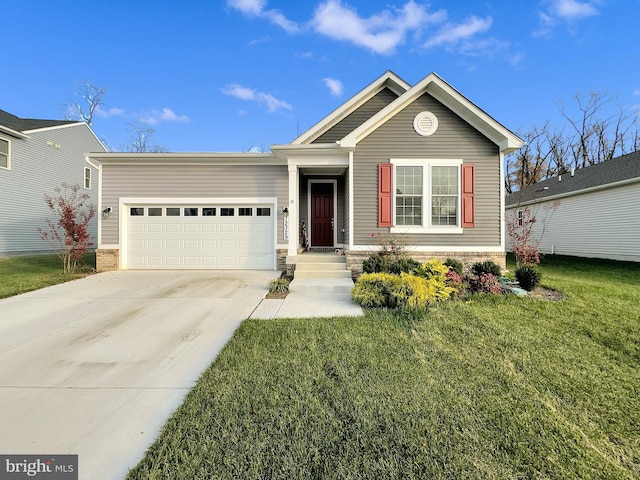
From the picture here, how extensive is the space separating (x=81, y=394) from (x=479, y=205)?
28.6ft

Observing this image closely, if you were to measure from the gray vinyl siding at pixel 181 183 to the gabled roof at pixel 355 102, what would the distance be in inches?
70.1

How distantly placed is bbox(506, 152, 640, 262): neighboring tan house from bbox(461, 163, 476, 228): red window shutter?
23.0 feet

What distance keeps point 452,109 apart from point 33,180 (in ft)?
59.3

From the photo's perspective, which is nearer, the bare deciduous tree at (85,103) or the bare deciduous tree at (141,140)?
the bare deciduous tree at (85,103)

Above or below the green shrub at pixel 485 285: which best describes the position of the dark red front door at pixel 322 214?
above

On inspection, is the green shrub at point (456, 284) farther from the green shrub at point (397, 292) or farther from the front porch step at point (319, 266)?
the front porch step at point (319, 266)

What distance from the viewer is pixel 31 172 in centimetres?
1348

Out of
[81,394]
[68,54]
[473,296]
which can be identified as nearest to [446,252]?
[473,296]

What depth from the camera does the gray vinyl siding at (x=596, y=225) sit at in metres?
11.2

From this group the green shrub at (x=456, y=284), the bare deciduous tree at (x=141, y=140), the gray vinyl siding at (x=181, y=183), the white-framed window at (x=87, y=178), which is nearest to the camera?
the green shrub at (x=456, y=284)

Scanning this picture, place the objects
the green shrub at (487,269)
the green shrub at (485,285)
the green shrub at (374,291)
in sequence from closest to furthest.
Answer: the green shrub at (374,291), the green shrub at (485,285), the green shrub at (487,269)

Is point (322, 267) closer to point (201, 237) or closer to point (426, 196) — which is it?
point (426, 196)

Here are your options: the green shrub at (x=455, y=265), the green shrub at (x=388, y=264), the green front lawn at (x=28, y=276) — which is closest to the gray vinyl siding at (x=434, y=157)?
the green shrub at (x=388, y=264)

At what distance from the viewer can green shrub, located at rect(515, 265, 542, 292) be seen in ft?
20.4
